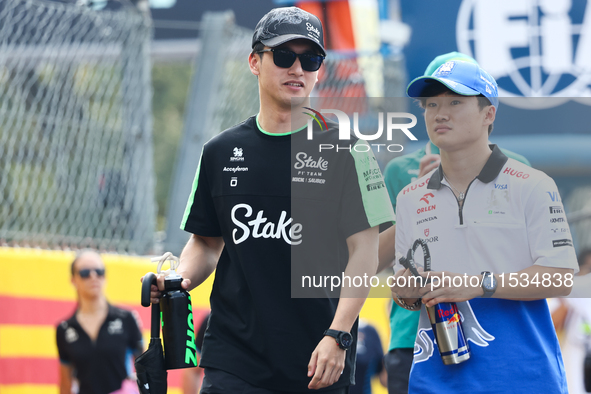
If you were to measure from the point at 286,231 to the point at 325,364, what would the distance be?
0.54 m

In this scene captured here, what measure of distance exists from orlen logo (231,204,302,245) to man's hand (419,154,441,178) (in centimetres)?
58

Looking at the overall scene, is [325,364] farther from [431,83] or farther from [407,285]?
[431,83]

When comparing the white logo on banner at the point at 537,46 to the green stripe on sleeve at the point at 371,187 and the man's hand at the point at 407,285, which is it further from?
the man's hand at the point at 407,285

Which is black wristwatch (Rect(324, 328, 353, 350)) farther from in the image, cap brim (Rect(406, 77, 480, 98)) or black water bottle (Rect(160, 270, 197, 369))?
cap brim (Rect(406, 77, 480, 98))

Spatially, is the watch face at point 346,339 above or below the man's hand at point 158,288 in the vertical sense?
below

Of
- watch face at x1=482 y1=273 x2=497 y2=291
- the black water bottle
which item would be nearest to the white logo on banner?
watch face at x1=482 y1=273 x2=497 y2=291

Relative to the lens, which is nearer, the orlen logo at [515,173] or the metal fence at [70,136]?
the orlen logo at [515,173]

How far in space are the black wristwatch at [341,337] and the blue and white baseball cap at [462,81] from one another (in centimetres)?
93

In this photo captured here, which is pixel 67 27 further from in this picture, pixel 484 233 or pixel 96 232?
pixel 484 233

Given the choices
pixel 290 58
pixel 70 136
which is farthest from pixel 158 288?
pixel 70 136

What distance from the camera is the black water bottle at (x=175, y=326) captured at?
3.03m

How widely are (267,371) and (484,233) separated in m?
0.96

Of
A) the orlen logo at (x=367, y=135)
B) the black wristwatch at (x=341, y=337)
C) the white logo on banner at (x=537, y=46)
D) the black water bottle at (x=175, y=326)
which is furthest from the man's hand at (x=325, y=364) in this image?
the white logo on banner at (x=537, y=46)

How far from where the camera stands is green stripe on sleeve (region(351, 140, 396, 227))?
296cm
